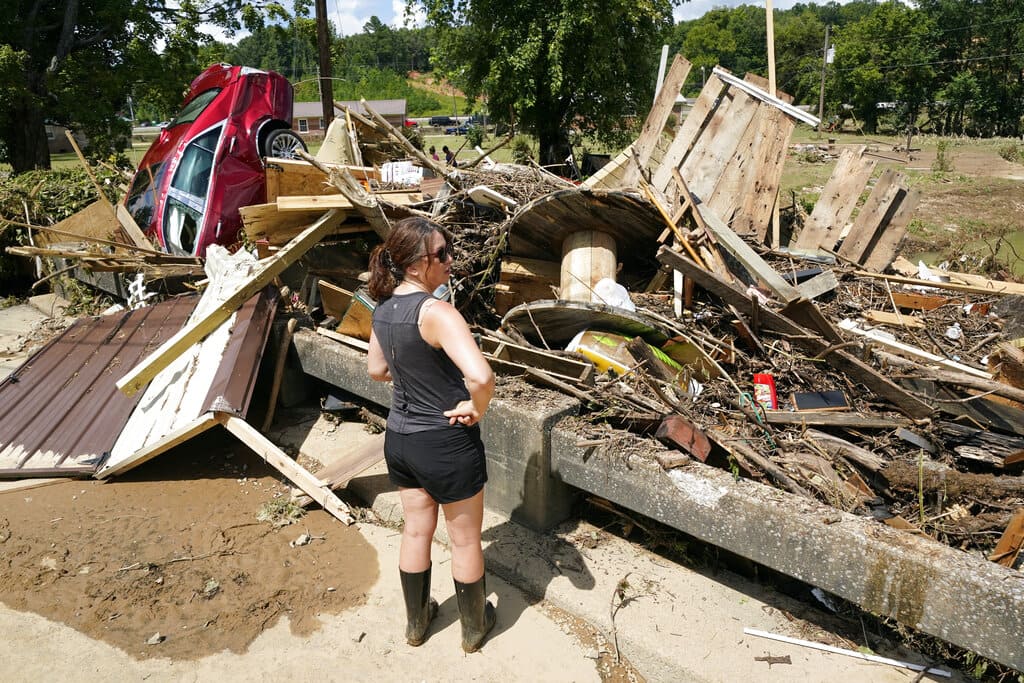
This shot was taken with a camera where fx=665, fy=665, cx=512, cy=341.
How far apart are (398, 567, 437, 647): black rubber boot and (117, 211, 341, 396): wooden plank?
7.72 ft

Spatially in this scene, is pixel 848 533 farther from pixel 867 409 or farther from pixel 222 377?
pixel 222 377

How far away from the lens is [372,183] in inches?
276

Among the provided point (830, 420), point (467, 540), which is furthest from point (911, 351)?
point (467, 540)

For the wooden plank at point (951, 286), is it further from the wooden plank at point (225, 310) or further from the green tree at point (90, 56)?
the green tree at point (90, 56)

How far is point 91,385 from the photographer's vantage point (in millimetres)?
5152

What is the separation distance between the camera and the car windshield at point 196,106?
8523 millimetres

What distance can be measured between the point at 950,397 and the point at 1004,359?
46 cm

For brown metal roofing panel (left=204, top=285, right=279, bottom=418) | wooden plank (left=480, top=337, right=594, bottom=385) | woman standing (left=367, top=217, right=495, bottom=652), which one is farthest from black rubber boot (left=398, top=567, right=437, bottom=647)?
brown metal roofing panel (left=204, top=285, right=279, bottom=418)

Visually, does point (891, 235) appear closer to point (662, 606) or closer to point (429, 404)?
point (662, 606)

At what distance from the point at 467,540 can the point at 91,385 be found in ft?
12.7

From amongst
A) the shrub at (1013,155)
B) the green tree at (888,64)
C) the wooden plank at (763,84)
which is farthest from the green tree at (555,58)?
the green tree at (888,64)

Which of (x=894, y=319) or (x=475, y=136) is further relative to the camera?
(x=475, y=136)

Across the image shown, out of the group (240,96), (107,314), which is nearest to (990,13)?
(240,96)

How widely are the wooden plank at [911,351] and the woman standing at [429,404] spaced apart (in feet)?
9.06
